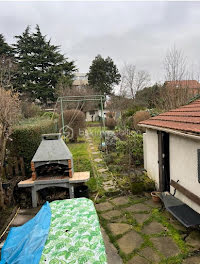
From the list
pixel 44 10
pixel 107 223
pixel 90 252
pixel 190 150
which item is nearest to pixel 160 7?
pixel 44 10

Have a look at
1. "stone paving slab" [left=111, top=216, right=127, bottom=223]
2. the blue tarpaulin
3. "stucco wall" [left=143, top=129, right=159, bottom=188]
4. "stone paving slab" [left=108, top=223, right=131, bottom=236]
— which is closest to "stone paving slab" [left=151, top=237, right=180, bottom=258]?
"stone paving slab" [left=108, top=223, right=131, bottom=236]

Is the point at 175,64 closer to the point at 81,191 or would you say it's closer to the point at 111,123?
the point at 81,191

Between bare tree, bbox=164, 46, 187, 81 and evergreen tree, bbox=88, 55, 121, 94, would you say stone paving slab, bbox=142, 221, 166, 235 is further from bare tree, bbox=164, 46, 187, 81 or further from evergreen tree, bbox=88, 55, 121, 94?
evergreen tree, bbox=88, 55, 121, 94

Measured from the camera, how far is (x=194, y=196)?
4.27 metres

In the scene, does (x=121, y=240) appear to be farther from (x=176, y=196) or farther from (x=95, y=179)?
(x=95, y=179)

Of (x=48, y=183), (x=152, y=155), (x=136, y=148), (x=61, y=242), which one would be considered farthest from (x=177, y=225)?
(x=136, y=148)

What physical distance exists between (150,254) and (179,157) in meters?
2.59

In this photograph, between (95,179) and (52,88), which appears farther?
(52,88)

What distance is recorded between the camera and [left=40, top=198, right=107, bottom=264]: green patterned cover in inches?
85.3

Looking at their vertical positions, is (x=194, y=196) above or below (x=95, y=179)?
above

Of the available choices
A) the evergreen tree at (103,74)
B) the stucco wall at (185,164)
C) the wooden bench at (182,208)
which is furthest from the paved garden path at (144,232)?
the evergreen tree at (103,74)

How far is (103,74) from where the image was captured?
3875cm

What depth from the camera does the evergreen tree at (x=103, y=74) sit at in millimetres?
38844

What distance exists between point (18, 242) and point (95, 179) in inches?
201
